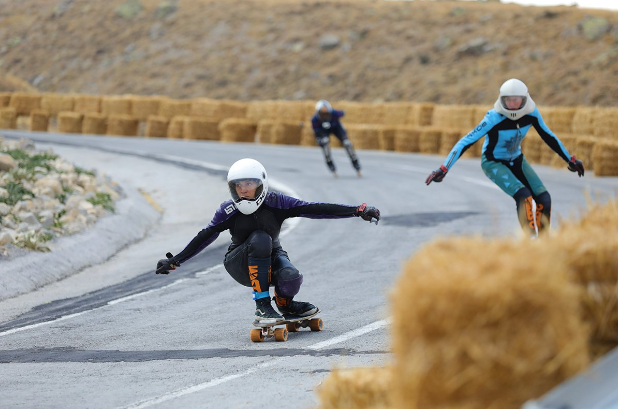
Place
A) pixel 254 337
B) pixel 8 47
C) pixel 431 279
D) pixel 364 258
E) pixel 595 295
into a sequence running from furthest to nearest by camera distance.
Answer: pixel 8 47 → pixel 364 258 → pixel 254 337 → pixel 595 295 → pixel 431 279

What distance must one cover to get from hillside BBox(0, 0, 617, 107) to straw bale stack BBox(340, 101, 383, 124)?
43.7ft

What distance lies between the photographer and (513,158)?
1075 cm

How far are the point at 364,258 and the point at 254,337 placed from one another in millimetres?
4812

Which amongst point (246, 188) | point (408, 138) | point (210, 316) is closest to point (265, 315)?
point (246, 188)

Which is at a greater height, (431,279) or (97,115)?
(97,115)

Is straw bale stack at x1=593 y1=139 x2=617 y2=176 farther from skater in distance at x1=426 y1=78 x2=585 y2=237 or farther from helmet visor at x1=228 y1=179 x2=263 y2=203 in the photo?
helmet visor at x1=228 y1=179 x2=263 y2=203

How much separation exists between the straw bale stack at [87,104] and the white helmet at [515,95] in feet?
125

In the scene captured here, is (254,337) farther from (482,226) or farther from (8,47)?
(8,47)

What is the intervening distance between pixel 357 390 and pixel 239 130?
36.5 m

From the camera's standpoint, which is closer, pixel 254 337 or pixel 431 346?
pixel 431 346

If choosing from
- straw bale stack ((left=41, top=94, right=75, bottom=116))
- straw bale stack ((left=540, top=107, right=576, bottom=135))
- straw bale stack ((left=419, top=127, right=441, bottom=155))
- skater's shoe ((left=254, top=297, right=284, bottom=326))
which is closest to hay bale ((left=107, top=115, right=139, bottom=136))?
straw bale stack ((left=41, top=94, right=75, bottom=116))

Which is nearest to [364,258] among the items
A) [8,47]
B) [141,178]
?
[141,178]

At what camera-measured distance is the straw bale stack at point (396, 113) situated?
→ 36.4 metres

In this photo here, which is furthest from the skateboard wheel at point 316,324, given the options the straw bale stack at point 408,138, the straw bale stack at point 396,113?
the straw bale stack at point 396,113
